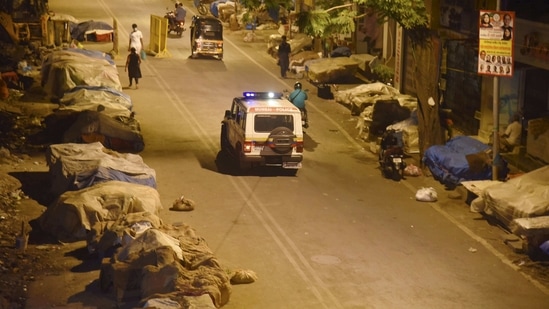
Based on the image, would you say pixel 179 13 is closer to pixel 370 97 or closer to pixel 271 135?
pixel 370 97

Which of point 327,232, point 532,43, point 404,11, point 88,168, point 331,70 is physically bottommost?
point 327,232

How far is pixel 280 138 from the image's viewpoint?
25141 mm

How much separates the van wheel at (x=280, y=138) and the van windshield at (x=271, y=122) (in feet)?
0.72

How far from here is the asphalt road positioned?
58.0 ft

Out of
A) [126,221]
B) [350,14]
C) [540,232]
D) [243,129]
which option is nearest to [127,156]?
[243,129]

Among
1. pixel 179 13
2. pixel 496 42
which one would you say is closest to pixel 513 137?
pixel 496 42

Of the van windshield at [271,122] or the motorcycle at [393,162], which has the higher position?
the van windshield at [271,122]

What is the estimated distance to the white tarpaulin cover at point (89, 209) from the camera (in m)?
20.1

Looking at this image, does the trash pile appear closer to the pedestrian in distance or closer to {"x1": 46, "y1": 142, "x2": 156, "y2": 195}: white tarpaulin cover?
{"x1": 46, "y1": 142, "x2": 156, "y2": 195}: white tarpaulin cover

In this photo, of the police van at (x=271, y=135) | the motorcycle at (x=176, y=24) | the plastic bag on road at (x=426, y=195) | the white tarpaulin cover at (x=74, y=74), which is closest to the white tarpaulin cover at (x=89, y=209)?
the police van at (x=271, y=135)

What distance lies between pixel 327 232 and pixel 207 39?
25042mm

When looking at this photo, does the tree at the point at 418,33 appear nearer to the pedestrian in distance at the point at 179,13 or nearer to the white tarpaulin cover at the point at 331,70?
the white tarpaulin cover at the point at 331,70

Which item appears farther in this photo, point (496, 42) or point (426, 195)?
point (426, 195)

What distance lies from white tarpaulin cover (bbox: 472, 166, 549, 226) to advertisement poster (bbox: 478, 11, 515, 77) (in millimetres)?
2622
